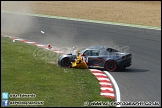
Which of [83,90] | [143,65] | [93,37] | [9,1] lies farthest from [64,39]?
[9,1]

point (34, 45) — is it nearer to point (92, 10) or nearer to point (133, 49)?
point (133, 49)

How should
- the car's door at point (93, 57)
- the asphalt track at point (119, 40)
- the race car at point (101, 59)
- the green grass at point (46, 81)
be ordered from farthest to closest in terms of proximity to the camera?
the car's door at point (93, 57), the race car at point (101, 59), the asphalt track at point (119, 40), the green grass at point (46, 81)

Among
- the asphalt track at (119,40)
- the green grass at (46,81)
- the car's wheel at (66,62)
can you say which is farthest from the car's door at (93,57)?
the asphalt track at (119,40)

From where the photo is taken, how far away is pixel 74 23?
117ft

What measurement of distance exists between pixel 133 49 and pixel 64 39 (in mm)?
6038

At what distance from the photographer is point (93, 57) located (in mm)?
19688

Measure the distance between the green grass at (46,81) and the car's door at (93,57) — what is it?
2.48 feet

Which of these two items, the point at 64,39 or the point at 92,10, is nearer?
the point at 64,39

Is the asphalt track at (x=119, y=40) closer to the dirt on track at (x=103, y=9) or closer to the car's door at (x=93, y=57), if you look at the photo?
the car's door at (x=93, y=57)

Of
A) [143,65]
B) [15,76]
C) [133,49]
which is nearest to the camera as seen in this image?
[15,76]

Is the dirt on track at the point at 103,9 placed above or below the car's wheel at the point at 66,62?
above

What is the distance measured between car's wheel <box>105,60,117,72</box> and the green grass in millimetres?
1079

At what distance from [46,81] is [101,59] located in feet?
14.3

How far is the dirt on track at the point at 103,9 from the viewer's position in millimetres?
38094
